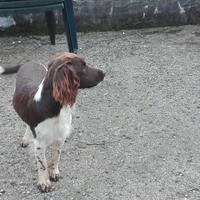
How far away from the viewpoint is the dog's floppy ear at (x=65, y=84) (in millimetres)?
3586

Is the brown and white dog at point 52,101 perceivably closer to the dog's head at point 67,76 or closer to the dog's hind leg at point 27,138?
the dog's head at point 67,76

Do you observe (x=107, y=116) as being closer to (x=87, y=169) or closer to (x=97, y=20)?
(x=87, y=169)

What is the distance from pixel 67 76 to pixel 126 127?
1.45m

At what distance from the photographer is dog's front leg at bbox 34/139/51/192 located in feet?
13.2

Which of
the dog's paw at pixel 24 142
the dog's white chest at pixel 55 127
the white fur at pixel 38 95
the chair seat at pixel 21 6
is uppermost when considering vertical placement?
the white fur at pixel 38 95

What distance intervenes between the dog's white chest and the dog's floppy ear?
0.16 m

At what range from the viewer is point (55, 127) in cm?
388

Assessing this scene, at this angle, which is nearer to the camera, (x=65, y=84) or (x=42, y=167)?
(x=65, y=84)

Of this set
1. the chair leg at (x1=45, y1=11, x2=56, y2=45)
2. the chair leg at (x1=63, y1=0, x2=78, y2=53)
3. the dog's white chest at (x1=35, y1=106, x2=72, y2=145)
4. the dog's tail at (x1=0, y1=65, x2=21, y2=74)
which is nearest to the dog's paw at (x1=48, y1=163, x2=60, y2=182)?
the dog's white chest at (x1=35, y1=106, x2=72, y2=145)

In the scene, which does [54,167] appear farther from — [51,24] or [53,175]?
[51,24]

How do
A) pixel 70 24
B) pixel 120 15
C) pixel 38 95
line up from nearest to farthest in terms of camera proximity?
pixel 38 95 → pixel 70 24 → pixel 120 15

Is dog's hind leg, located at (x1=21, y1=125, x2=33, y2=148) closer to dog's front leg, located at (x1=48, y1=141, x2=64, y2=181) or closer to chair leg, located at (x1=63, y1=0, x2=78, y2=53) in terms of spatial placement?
dog's front leg, located at (x1=48, y1=141, x2=64, y2=181)

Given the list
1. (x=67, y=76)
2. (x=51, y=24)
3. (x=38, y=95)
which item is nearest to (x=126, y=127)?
(x=38, y=95)

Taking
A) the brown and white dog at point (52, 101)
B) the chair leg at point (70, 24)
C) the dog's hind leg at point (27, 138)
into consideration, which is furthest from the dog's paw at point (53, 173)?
the chair leg at point (70, 24)
